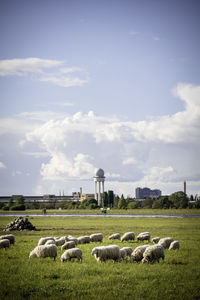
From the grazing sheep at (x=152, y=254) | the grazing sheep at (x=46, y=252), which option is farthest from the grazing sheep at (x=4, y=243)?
the grazing sheep at (x=152, y=254)

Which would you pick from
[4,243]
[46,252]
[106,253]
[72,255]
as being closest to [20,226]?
[4,243]

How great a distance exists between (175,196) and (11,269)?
131m

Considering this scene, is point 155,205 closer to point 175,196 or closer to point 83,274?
point 175,196

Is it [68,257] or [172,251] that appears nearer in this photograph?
[68,257]

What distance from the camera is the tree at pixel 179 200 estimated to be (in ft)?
440

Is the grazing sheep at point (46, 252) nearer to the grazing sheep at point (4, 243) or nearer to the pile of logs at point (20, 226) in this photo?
the grazing sheep at point (4, 243)

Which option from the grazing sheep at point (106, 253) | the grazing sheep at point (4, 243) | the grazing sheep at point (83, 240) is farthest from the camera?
the grazing sheep at point (83, 240)

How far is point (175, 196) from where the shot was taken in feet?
474

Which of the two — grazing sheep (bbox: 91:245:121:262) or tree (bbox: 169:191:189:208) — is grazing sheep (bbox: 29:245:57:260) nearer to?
grazing sheep (bbox: 91:245:121:262)

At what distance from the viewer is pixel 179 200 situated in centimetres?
13938

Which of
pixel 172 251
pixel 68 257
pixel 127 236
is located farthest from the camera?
pixel 127 236

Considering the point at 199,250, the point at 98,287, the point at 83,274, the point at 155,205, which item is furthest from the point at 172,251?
the point at 155,205

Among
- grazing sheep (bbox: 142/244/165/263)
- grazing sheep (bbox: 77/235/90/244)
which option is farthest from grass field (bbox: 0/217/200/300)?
grazing sheep (bbox: 77/235/90/244)

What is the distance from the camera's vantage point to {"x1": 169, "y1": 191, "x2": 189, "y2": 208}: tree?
440 feet
